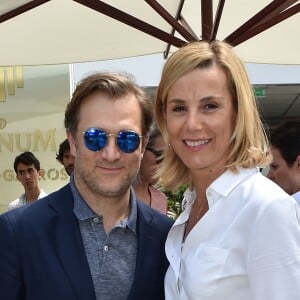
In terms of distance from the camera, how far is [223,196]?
5.43 ft

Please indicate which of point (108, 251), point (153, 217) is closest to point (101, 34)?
point (153, 217)

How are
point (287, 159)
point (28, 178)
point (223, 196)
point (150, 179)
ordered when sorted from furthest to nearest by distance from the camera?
point (28, 178) → point (150, 179) → point (287, 159) → point (223, 196)

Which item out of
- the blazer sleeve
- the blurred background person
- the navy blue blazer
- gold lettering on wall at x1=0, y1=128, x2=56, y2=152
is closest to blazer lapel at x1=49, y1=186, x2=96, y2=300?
the navy blue blazer

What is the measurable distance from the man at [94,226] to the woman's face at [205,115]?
19 centimetres

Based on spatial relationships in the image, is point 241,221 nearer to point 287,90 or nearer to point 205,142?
point 205,142

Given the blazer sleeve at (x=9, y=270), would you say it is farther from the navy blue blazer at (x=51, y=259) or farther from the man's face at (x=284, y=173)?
the man's face at (x=284, y=173)

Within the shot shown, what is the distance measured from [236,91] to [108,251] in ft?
2.25

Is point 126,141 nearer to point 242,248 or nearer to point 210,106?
point 210,106

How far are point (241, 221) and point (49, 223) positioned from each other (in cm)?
65

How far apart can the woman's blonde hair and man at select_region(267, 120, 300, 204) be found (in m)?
1.73

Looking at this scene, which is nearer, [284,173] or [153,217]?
[153,217]

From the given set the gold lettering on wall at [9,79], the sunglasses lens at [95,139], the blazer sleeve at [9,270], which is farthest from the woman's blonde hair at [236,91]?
the gold lettering on wall at [9,79]

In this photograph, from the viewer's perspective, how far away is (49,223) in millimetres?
1761

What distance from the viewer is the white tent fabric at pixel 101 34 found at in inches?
175
